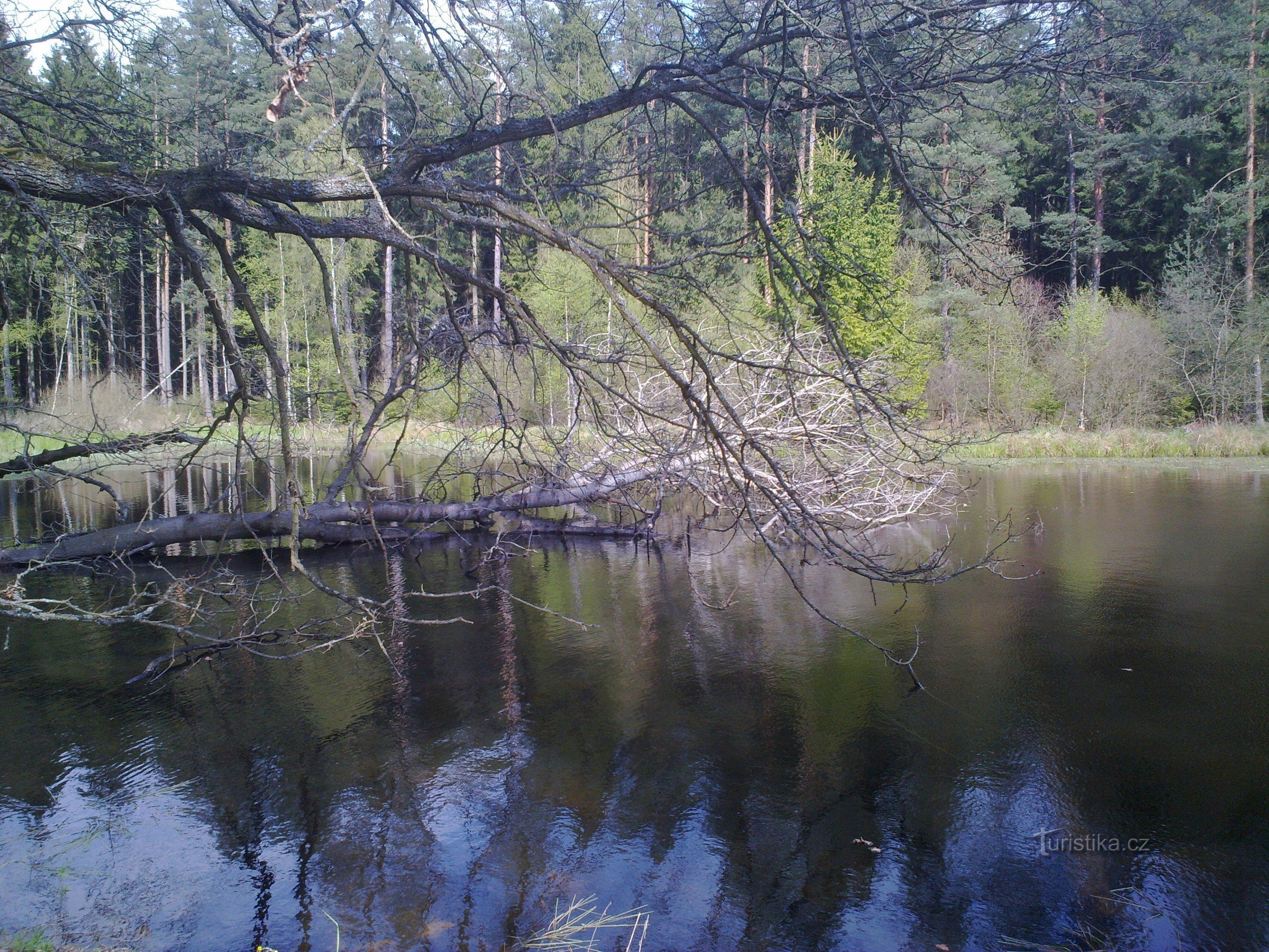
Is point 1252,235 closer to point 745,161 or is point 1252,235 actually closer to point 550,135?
point 745,161

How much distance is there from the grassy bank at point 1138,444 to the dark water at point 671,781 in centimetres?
1421

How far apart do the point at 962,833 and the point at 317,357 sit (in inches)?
1047

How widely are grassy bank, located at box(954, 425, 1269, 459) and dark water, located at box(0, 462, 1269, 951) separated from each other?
14.2m

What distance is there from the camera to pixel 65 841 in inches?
169

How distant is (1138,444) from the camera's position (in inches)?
874

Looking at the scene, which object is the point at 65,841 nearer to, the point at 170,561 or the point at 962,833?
the point at 962,833

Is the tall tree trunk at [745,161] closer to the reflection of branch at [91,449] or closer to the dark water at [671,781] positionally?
the dark water at [671,781]

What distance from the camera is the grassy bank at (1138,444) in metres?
21.4

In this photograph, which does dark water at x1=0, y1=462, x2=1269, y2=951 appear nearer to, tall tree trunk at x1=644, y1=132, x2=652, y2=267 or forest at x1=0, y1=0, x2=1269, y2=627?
forest at x1=0, y1=0, x2=1269, y2=627

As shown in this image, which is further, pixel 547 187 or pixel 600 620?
pixel 600 620

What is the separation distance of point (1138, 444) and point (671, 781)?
70.3 ft

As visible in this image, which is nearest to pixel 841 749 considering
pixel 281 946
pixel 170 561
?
pixel 281 946

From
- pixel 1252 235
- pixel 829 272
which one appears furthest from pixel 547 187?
pixel 1252 235

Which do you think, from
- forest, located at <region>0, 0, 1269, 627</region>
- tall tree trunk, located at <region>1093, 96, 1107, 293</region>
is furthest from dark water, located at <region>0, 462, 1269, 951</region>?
tall tree trunk, located at <region>1093, 96, 1107, 293</region>
